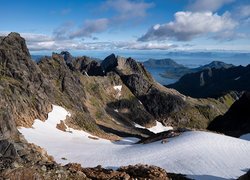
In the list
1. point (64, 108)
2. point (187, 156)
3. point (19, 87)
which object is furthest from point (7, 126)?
point (64, 108)

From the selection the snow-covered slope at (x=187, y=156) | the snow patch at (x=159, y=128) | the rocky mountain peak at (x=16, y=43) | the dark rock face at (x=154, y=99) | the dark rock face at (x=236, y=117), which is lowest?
the snow patch at (x=159, y=128)

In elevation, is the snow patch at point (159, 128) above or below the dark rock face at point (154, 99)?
below

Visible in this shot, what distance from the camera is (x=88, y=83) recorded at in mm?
157250

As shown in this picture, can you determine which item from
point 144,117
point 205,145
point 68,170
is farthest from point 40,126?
point 144,117

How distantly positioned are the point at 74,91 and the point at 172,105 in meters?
59.7

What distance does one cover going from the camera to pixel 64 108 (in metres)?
90.1

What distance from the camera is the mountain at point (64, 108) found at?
3253cm

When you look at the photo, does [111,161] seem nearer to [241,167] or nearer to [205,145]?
[205,145]

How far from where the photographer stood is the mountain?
1281 inches

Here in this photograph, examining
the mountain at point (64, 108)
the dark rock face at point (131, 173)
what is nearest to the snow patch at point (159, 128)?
the mountain at point (64, 108)

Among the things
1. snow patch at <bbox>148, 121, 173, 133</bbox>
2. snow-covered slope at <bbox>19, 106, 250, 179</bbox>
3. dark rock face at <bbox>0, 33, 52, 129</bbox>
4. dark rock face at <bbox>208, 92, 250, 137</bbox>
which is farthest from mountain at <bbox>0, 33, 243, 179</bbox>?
dark rock face at <bbox>208, 92, 250, 137</bbox>

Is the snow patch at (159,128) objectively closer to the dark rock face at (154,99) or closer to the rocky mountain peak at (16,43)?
the dark rock face at (154,99)

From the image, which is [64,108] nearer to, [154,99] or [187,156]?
[187,156]

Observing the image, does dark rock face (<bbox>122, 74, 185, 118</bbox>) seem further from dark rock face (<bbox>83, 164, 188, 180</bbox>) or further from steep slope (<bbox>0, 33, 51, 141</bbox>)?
dark rock face (<bbox>83, 164, 188, 180</bbox>)
